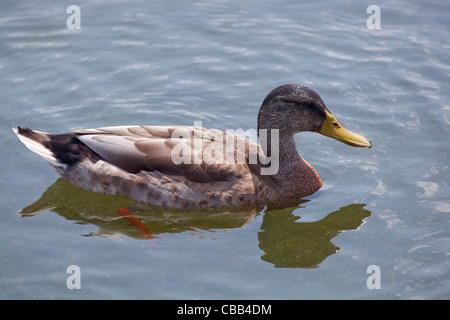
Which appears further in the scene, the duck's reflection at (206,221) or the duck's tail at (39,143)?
the duck's tail at (39,143)

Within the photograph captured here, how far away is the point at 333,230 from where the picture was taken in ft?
25.3

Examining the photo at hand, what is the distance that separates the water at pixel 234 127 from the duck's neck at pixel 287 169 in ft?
0.66

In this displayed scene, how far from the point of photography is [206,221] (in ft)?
25.6

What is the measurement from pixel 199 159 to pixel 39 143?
198 centimetres

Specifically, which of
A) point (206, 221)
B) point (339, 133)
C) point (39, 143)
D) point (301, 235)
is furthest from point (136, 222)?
point (339, 133)

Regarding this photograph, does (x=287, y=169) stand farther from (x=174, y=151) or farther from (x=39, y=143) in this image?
(x=39, y=143)

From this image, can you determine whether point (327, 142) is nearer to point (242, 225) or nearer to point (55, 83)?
point (242, 225)

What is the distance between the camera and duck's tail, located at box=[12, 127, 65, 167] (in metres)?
8.09

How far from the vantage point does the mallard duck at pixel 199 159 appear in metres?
7.91

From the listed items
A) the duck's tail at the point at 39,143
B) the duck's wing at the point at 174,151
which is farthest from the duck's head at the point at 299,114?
the duck's tail at the point at 39,143

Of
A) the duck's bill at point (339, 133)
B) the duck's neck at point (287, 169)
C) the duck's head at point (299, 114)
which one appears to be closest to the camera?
the duck's head at point (299, 114)

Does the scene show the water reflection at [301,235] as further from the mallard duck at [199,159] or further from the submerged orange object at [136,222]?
the submerged orange object at [136,222]

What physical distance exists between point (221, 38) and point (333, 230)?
4657mm

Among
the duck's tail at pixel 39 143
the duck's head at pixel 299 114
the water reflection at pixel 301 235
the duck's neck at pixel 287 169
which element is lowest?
the water reflection at pixel 301 235
